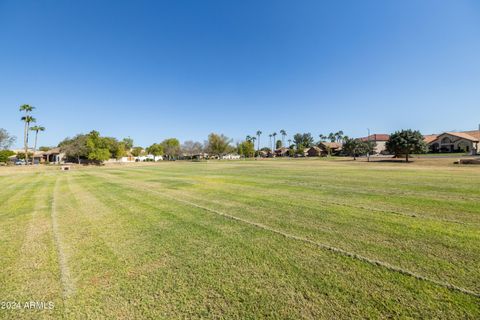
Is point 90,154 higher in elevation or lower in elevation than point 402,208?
higher

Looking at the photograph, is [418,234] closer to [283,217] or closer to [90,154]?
[283,217]

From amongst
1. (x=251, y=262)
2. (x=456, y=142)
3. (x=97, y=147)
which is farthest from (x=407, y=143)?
(x=97, y=147)

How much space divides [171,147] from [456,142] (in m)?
106

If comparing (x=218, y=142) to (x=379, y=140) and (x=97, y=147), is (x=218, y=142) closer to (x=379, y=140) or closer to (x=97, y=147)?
(x=97, y=147)

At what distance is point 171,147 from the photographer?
109m

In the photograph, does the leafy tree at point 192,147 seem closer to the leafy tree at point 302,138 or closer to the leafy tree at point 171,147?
the leafy tree at point 171,147

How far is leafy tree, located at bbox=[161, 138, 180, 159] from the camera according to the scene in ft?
354

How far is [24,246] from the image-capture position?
5.42 m

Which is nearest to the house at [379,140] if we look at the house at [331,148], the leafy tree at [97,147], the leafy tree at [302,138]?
the house at [331,148]

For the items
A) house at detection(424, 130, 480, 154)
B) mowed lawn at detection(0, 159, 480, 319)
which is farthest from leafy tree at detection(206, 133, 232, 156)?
mowed lawn at detection(0, 159, 480, 319)

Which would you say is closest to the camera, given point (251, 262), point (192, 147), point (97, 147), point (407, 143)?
point (251, 262)

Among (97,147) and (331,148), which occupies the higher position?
(331,148)

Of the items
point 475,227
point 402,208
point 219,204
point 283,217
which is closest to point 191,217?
point 219,204

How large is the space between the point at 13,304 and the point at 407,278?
6.10 metres
